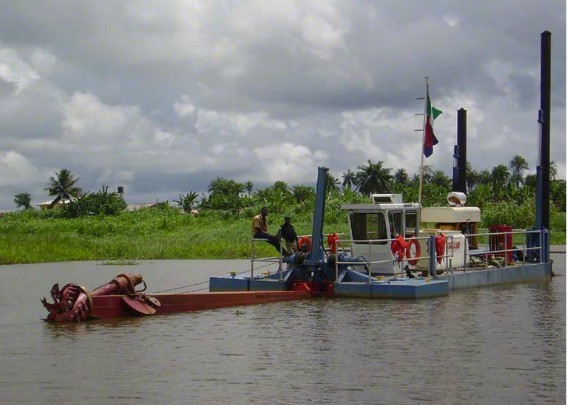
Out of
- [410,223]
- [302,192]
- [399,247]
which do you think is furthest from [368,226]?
[302,192]

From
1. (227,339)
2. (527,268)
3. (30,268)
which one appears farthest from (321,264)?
(30,268)

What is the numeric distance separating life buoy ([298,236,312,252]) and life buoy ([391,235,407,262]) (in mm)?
2165

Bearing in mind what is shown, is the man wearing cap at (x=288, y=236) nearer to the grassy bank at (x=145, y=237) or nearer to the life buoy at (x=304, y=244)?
the life buoy at (x=304, y=244)

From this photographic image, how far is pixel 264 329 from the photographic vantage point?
18.9 meters

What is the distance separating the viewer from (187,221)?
72.2 meters

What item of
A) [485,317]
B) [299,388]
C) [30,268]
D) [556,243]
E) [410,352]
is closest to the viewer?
[299,388]

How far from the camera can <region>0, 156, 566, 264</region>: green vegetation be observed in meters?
46.8

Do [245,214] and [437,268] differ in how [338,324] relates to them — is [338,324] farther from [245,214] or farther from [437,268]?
[245,214]

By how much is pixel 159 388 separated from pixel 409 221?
1286 centimetres

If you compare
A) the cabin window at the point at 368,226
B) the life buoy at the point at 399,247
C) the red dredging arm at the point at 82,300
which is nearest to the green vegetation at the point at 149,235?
the cabin window at the point at 368,226

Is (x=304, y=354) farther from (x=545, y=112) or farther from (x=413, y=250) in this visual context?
(x=545, y=112)

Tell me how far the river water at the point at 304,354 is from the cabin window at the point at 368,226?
2375mm

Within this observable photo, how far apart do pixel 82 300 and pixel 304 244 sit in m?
6.94

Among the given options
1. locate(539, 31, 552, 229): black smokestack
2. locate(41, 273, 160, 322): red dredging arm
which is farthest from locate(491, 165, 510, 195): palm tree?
locate(41, 273, 160, 322): red dredging arm
